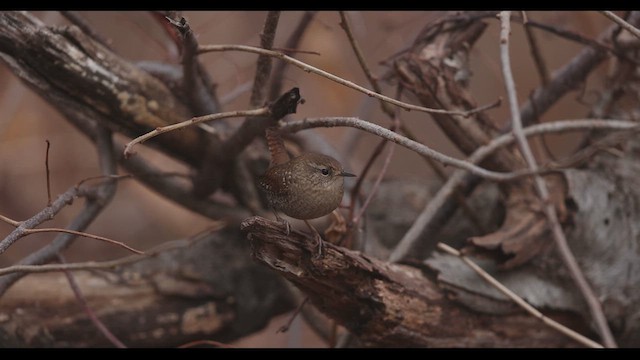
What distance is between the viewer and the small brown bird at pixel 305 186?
1.73m

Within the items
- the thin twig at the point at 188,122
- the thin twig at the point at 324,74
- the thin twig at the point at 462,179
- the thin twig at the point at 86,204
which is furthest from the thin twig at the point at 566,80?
the thin twig at the point at 86,204

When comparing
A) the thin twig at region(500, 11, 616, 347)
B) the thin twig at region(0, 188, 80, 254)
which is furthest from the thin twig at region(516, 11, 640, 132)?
the thin twig at region(0, 188, 80, 254)

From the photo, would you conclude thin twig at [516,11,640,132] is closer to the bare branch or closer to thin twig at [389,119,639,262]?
thin twig at [389,119,639,262]

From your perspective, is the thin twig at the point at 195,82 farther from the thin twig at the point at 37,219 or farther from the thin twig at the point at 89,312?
the thin twig at the point at 89,312

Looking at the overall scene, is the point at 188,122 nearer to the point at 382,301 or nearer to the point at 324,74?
the point at 324,74

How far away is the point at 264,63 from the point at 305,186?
47 centimetres

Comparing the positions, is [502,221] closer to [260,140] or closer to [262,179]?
[260,140]

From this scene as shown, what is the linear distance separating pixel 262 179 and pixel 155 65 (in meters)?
0.89

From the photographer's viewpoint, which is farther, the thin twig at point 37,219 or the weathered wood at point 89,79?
the weathered wood at point 89,79

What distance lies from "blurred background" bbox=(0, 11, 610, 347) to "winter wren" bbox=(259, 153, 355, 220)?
1642 mm

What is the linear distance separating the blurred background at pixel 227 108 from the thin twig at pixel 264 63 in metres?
1.32

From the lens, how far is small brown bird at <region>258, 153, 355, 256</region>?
5.66 feet

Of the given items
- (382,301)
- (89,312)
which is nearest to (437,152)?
(382,301)
